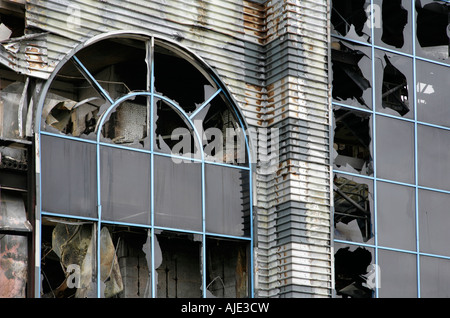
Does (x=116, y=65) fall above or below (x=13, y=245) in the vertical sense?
above

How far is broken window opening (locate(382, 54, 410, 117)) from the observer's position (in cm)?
2431

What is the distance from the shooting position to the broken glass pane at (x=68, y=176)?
18906 mm

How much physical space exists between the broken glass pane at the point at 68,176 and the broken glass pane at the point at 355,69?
723 cm

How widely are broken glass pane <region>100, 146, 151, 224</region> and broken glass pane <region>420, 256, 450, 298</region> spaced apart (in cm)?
736

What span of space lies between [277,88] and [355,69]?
298 cm

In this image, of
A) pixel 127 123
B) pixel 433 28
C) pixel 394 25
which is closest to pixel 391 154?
pixel 394 25

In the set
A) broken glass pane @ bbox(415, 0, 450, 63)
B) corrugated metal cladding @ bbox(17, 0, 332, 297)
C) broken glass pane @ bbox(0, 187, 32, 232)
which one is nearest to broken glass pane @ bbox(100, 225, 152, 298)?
corrugated metal cladding @ bbox(17, 0, 332, 297)

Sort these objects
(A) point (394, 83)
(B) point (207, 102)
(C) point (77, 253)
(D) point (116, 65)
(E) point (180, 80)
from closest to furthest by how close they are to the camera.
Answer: (C) point (77, 253), (B) point (207, 102), (D) point (116, 65), (E) point (180, 80), (A) point (394, 83)

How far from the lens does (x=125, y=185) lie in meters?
19.9

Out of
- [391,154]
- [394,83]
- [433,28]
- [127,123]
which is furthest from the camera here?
[433,28]

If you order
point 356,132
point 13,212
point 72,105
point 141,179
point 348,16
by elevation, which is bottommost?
point 13,212

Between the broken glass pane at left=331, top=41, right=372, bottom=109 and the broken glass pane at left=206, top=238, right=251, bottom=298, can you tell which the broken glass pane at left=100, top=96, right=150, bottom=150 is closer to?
the broken glass pane at left=206, top=238, right=251, bottom=298

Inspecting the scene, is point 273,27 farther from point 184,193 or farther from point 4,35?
point 4,35

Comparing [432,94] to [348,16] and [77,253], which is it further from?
[77,253]
